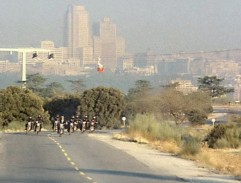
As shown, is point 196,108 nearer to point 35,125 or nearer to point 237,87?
point 35,125

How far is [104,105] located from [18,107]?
11240mm

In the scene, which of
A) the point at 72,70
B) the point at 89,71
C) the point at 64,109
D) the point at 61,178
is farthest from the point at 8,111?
the point at 72,70

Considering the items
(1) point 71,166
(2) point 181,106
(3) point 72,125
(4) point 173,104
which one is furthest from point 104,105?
(1) point 71,166

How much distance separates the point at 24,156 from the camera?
28297 mm

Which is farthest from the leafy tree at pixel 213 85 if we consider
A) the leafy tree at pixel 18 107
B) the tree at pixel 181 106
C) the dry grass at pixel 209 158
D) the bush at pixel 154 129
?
the dry grass at pixel 209 158

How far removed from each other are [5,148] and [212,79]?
10067 cm

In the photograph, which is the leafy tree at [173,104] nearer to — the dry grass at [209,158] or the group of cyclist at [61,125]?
the group of cyclist at [61,125]

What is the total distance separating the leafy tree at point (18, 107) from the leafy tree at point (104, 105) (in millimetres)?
7191

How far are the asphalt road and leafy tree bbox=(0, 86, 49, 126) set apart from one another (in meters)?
40.6

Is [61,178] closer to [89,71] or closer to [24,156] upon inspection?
[24,156]

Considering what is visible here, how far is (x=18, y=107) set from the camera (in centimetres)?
7462

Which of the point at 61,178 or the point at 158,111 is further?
the point at 158,111

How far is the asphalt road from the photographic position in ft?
64.5

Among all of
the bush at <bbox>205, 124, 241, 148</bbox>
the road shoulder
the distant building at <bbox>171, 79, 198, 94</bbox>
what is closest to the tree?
the distant building at <bbox>171, 79, 198, 94</bbox>
